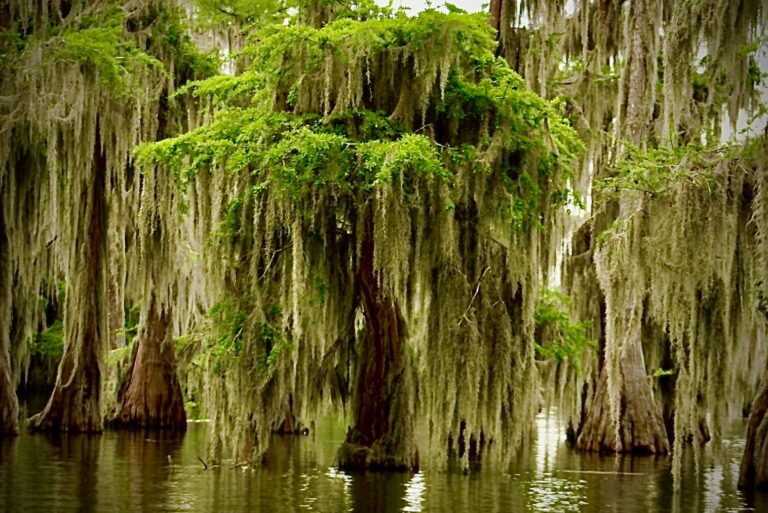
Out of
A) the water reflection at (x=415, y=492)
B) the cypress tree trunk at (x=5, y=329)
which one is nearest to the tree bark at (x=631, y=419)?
the water reflection at (x=415, y=492)

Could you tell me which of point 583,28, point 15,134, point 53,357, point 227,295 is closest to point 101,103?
point 15,134

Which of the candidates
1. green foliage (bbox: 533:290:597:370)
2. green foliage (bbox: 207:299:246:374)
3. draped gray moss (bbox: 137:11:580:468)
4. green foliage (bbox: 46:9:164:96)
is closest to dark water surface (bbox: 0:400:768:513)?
draped gray moss (bbox: 137:11:580:468)

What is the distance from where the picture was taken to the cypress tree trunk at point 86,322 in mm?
21641

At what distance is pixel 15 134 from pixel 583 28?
12.6 metres

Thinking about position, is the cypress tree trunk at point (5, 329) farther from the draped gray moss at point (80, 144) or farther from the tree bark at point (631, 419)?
the tree bark at point (631, 419)

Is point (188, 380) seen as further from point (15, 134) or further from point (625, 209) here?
point (625, 209)

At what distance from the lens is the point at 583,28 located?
86.3ft

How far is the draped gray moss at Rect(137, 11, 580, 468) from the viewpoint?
16188 mm

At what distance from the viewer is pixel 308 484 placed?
1578cm

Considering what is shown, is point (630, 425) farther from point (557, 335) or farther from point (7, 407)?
point (7, 407)

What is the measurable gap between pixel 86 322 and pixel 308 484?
7.54 m


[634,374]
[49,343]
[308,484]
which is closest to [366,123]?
[308,484]

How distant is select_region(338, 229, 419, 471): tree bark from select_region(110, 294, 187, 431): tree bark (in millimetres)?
7013

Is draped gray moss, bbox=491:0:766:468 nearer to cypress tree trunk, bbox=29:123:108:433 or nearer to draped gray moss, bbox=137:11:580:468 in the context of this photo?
draped gray moss, bbox=137:11:580:468
